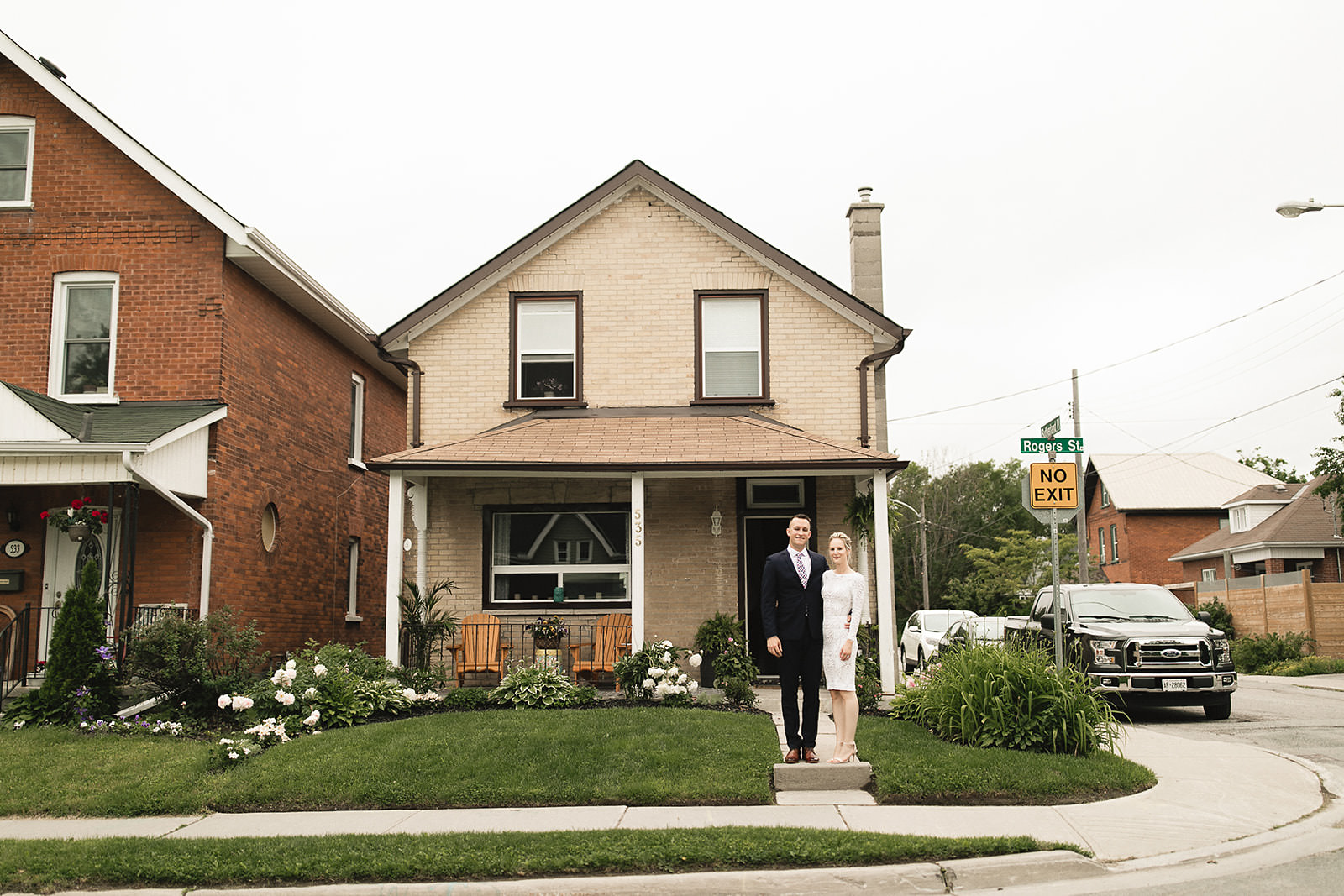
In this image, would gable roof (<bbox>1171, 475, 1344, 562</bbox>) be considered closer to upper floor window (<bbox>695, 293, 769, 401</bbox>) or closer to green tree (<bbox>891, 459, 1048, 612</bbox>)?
green tree (<bbox>891, 459, 1048, 612</bbox>)

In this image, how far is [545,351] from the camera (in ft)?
53.2

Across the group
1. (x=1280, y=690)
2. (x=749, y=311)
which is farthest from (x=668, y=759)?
(x=1280, y=690)

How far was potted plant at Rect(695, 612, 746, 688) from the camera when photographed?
43.5 feet

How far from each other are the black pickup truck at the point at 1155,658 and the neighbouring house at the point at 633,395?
116 inches

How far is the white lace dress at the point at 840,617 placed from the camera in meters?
8.63

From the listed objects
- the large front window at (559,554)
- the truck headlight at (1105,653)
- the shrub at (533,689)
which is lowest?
the shrub at (533,689)

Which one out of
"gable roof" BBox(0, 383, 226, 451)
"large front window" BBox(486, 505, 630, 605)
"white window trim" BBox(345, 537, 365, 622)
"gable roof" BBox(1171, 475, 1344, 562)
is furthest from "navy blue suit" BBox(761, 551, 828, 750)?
"gable roof" BBox(1171, 475, 1344, 562)

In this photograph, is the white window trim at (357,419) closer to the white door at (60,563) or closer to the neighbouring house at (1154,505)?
the white door at (60,563)

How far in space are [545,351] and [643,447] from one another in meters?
2.97

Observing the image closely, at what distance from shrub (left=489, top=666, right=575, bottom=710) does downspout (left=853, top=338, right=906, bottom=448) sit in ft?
19.4

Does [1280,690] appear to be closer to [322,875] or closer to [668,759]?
[668,759]

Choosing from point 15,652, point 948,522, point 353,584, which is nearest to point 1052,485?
point 15,652

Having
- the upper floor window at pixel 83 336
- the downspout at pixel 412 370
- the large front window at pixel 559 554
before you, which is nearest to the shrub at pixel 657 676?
the large front window at pixel 559 554

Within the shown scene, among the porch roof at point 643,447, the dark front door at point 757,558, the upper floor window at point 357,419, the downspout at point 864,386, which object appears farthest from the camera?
the upper floor window at point 357,419
